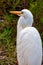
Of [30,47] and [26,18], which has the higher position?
[26,18]

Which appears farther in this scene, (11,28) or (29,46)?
(11,28)

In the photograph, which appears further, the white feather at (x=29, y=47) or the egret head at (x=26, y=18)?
the egret head at (x=26, y=18)

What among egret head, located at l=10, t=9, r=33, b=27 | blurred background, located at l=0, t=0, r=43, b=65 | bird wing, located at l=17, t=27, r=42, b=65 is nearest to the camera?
bird wing, located at l=17, t=27, r=42, b=65

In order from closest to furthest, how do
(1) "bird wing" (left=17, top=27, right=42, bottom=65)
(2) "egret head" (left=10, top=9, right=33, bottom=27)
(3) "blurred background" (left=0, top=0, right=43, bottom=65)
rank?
(1) "bird wing" (left=17, top=27, right=42, bottom=65) < (2) "egret head" (left=10, top=9, right=33, bottom=27) < (3) "blurred background" (left=0, top=0, right=43, bottom=65)

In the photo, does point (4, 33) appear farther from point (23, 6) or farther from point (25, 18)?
point (25, 18)

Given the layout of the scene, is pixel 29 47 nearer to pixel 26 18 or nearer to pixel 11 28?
pixel 26 18

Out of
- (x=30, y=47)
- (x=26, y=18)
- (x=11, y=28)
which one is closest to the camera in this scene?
(x=30, y=47)

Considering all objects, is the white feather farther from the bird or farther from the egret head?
the egret head

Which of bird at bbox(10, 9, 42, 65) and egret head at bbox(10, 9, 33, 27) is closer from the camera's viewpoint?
bird at bbox(10, 9, 42, 65)

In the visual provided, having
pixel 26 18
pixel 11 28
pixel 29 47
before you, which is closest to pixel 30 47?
pixel 29 47

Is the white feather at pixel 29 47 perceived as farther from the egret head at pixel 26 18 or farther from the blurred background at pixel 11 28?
the blurred background at pixel 11 28

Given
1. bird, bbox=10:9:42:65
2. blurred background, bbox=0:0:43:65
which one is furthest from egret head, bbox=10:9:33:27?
blurred background, bbox=0:0:43:65

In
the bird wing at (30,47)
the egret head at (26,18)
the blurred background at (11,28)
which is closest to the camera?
the bird wing at (30,47)

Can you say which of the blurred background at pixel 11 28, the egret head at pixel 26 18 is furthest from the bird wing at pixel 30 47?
the blurred background at pixel 11 28
